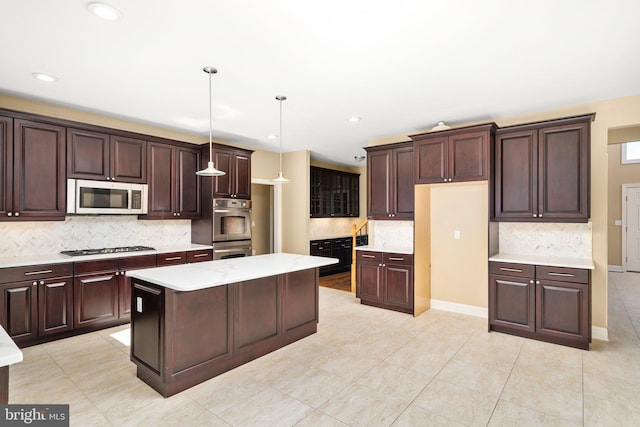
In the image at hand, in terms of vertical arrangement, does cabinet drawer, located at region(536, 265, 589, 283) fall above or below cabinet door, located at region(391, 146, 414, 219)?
below

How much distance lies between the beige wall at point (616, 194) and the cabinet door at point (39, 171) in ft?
34.0

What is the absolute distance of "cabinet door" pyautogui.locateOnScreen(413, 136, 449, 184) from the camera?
14.3 feet

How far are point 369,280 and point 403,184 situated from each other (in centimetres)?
151

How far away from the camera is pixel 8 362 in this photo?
131cm

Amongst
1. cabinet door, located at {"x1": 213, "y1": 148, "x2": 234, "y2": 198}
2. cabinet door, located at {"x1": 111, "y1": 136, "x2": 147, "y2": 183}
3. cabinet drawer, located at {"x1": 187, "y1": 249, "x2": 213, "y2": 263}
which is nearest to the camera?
cabinet door, located at {"x1": 111, "y1": 136, "x2": 147, "y2": 183}

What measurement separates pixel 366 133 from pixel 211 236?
2.91m

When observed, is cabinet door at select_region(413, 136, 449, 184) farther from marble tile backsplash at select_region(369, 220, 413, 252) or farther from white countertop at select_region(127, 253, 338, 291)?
white countertop at select_region(127, 253, 338, 291)

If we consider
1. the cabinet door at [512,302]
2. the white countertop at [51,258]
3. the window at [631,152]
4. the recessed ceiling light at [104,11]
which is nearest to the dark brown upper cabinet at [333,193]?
the white countertop at [51,258]

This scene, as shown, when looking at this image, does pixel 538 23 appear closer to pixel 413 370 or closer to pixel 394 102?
pixel 394 102

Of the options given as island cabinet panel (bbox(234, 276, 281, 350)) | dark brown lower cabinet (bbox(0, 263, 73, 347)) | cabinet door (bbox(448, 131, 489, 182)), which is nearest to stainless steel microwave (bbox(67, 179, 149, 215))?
dark brown lower cabinet (bbox(0, 263, 73, 347))

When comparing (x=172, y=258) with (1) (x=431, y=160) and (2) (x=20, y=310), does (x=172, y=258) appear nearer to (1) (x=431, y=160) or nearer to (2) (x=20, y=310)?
(2) (x=20, y=310)

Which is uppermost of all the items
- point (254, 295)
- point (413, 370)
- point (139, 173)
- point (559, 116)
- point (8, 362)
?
point (559, 116)

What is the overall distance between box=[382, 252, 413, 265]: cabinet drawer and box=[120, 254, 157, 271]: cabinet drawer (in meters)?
3.14

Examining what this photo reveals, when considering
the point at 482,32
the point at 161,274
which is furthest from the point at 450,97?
the point at 161,274
